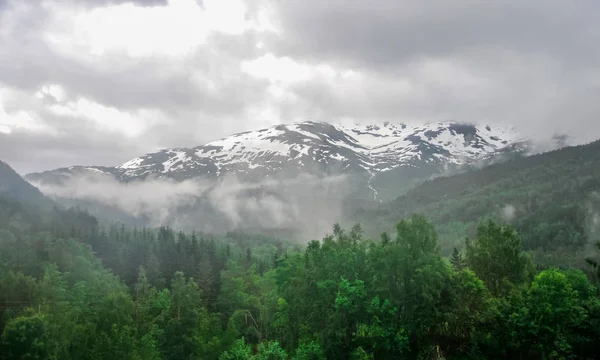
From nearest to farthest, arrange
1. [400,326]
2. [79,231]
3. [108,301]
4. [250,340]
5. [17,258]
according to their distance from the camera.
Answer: [400,326]
[108,301]
[250,340]
[17,258]
[79,231]

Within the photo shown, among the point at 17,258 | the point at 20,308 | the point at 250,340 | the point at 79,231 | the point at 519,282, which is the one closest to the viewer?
the point at 519,282

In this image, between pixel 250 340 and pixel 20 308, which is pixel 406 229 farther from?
pixel 20 308

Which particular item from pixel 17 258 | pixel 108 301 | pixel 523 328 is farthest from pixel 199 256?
pixel 523 328

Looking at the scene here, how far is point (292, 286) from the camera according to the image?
62.3m

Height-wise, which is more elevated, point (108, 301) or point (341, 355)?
point (108, 301)

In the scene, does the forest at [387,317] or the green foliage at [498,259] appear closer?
the forest at [387,317]

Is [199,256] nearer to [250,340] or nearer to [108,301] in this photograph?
[250,340]

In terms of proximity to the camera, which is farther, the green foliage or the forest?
the green foliage

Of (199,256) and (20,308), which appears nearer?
(20,308)

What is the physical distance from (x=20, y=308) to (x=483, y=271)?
77.2 meters

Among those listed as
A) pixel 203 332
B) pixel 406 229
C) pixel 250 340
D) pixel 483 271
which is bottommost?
pixel 250 340

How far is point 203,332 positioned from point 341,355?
2443cm

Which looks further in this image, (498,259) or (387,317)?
(498,259)

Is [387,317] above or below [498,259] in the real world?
below
